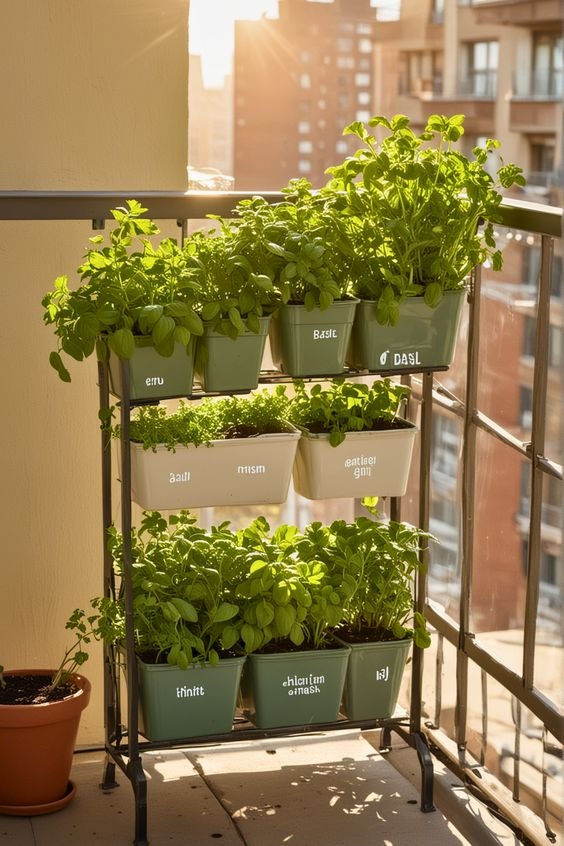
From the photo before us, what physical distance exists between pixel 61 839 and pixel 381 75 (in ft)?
130

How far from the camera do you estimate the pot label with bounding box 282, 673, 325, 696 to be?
6.25 feet

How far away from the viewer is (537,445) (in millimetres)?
1853

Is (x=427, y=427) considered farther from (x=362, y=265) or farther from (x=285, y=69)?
(x=285, y=69)

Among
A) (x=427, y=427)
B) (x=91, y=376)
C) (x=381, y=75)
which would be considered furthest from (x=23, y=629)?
(x=381, y=75)

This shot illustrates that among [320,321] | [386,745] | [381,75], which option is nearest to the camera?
[320,321]

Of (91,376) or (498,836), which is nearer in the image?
(498,836)

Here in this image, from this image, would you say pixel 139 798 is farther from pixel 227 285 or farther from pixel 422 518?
pixel 227 285

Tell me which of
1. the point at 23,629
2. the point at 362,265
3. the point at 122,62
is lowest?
the point at 23,629

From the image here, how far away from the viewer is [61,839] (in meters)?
1.89

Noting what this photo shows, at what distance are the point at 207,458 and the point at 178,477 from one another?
5 cm

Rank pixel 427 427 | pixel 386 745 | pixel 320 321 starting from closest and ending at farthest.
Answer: pixel 320 321 → pixel 427 427 → pixel 386 745

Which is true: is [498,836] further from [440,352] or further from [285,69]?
[285,69]

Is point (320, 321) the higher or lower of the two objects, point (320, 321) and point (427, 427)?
the higher

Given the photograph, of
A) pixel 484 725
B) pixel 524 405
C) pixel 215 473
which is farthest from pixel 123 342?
pixel 524 405
